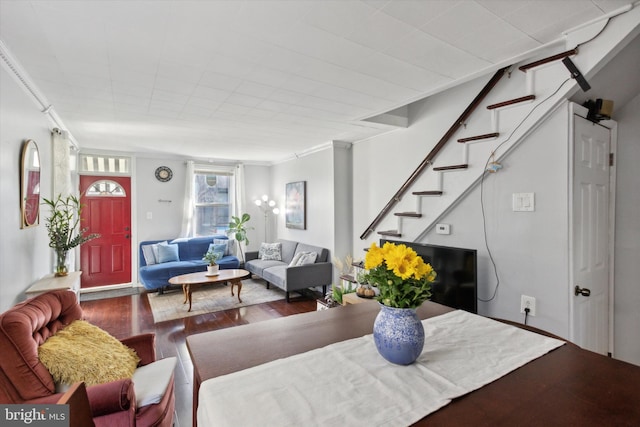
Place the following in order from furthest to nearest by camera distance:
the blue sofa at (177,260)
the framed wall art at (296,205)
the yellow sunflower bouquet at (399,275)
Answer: the framed wall art at (296,205)
the blue sofa at (177,260)
the yellow sunflower bouquet at (399,275)

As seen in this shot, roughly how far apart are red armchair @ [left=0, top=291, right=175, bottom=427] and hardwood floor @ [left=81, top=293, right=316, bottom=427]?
92 cm

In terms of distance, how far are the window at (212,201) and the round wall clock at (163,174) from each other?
466 mm

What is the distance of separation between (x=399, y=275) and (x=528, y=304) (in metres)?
1.90

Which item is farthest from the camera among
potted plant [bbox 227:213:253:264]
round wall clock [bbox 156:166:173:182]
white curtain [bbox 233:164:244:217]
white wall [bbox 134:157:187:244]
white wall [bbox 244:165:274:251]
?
white wall [bbox 244:165:274:251]

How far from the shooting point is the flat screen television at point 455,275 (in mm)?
2396

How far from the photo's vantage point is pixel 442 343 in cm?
117

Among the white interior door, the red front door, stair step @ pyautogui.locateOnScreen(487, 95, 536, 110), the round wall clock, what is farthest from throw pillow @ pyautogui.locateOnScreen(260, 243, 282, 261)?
the white interior door

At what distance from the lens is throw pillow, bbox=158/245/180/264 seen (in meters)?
5.48

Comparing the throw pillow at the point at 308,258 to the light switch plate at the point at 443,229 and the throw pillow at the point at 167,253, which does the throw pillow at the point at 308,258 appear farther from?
the throw pillow at the point at 167,253

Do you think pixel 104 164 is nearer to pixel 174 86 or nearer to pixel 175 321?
pixel 175 321

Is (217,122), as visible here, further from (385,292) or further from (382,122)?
(385,292)

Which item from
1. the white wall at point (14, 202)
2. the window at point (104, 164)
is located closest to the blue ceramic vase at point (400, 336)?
the white wall at point (14, 202)

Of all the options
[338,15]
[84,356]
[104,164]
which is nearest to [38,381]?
[84,356]

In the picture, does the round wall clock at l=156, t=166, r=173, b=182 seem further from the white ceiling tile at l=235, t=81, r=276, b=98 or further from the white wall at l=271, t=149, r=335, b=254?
the white ceiling tile at l=235, t=81, r=276, b=98
